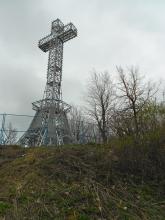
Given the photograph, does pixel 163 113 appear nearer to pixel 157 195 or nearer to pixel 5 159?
pixel 157 195

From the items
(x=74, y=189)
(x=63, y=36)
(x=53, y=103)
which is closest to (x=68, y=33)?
(x=63, y=36)

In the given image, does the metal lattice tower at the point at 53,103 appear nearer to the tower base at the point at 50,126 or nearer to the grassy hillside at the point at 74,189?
the tower base at the point at 50,126

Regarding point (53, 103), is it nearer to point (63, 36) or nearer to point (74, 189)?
point (63, 36)

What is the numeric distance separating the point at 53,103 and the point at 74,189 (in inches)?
855

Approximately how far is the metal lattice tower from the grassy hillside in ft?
35.9

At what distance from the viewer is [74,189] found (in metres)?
9.17

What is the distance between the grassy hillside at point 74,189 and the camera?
8.04 m

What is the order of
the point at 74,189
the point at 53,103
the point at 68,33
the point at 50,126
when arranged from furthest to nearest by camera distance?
the point at 68,33, the point at 53,103, the point at 50,126, the point at 74,189

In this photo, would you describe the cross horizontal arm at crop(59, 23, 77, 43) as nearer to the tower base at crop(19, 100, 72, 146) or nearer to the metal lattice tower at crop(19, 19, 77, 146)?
the metal lattice tower at crop(19, 19, 77, 146)

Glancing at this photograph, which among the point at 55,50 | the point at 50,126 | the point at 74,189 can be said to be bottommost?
the point at 74,189

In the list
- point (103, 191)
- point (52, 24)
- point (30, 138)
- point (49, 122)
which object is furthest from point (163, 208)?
point (52, 24)

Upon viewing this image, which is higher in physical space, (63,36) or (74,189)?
(63,36)

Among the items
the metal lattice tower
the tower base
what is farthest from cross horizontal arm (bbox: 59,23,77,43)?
the tower base

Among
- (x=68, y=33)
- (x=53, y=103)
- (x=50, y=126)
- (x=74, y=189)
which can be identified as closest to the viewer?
(x=74, y=189)
